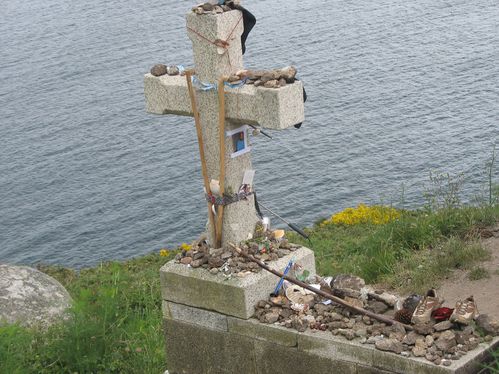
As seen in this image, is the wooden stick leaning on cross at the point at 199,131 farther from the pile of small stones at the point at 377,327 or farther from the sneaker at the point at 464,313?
the sneaker at the point at 464,313

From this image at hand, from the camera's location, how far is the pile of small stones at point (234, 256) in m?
8.28

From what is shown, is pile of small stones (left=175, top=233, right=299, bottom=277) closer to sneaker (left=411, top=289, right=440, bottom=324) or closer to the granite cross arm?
the granite cross arm

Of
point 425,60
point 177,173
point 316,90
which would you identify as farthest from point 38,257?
point 425,60

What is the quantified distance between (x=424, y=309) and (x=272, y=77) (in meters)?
2.13

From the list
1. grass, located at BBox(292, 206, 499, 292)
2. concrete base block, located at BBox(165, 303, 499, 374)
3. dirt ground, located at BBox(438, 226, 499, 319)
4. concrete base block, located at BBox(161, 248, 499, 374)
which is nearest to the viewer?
concrete base block, located at BBox(165, 303, 499, 374)

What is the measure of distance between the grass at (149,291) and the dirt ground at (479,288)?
13 cm

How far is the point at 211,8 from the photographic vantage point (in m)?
8.32

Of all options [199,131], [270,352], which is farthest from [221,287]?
[199,131]

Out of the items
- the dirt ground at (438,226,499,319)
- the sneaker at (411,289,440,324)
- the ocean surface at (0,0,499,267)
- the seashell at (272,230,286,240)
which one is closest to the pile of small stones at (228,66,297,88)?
the seashell at (272,230,286,240)

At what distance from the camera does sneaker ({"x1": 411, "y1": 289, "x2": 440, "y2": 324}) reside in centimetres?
754

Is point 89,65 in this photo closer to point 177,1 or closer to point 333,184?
point 177,1

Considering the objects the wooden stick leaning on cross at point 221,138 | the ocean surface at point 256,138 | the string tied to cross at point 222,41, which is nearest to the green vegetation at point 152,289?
the wooden stick leaning on cross at point 221,138

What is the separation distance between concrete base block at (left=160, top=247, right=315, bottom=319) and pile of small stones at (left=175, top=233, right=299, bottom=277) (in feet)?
0.19

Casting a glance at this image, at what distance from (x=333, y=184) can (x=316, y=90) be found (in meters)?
5.15
